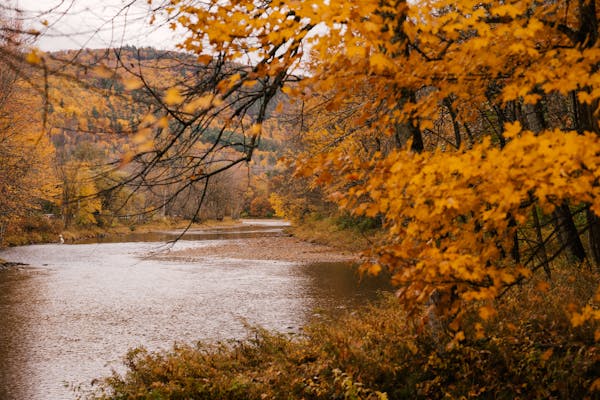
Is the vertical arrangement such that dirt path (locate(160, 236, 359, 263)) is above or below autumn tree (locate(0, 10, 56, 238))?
below

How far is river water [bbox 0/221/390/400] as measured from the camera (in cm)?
802

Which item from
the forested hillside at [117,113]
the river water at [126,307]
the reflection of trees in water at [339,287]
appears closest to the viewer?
the forested hillside at [117,113]

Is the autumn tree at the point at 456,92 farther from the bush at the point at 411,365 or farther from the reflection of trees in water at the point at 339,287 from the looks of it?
the reflection of trees in water at the point at 339,287

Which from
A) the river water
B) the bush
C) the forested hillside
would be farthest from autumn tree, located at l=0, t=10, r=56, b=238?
the forested hillside

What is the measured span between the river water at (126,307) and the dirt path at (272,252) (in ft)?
5.74

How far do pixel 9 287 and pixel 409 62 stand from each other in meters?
15.8

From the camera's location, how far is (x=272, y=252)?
25.7 meters

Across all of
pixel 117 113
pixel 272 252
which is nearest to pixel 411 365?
pixel 117 113

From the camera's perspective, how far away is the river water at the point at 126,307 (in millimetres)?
8023

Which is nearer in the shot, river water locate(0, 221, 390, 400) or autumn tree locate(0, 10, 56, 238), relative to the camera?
river water locate(0, 221, 390, 400)

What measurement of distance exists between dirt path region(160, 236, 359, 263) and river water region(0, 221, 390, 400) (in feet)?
5.74

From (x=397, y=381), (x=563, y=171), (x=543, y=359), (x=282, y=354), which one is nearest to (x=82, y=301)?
(x=282, y=354)

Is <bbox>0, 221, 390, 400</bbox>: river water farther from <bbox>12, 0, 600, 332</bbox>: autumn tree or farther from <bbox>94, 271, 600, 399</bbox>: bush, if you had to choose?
<bbox>12, 0, 600, 332</bbox>: autumn tree

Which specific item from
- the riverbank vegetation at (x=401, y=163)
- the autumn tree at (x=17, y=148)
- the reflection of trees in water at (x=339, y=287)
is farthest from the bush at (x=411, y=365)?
the autumn tree at (x=17, y=148)
